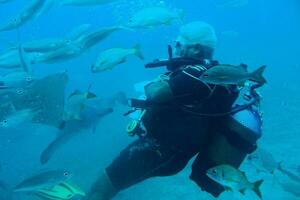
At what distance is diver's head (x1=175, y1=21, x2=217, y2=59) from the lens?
426 cm

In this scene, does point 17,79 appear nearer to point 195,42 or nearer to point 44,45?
point 44,45

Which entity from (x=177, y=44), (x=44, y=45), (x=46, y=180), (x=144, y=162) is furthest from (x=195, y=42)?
(x=44, y=45)

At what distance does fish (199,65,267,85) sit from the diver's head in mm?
789

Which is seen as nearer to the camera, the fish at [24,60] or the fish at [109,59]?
the fish at [109,59]

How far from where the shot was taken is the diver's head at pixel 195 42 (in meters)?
4.26

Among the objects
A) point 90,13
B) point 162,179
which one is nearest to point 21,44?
point 162,179

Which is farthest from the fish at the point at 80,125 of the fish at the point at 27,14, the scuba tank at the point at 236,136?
the scuba tank at the point at 236,136

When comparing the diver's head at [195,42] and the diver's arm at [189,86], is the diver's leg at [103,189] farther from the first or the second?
the diver's head at [195,42]

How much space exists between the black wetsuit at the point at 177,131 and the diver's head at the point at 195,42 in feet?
1.51

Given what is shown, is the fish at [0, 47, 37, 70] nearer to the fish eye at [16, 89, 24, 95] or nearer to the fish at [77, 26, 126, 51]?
the fish eye at [16, 89, 24, 95]

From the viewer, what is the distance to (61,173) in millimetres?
5160

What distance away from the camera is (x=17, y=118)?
591 centimetres

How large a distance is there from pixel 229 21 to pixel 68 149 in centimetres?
5298

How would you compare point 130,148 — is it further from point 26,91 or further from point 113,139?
point 113,139
